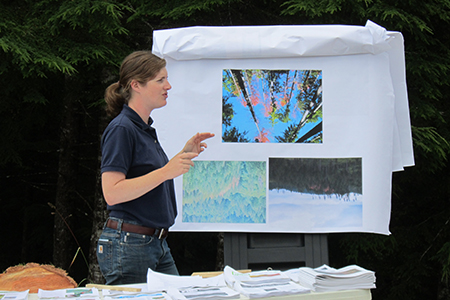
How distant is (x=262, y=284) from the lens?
1.54 meters

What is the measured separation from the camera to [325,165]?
2199 mm

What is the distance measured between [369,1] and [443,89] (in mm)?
1405

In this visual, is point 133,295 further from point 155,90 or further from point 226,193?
point 226,193

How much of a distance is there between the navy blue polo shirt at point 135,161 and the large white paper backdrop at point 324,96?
0.49 metres

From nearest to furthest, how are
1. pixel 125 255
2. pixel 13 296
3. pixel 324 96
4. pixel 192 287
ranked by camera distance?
→ pixel 13 296, pixel 192 287, pixel 125 255, pixel 324 96

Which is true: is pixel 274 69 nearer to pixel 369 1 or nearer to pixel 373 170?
pixel 373 170

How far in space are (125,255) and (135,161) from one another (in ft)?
1.09

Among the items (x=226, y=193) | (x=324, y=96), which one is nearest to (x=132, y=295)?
(x=226, y=193)

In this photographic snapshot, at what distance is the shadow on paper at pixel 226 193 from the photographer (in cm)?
221

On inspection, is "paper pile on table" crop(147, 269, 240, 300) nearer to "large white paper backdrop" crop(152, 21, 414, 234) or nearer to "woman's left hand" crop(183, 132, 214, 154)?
"woman's left hand" crop(183, 132, 214, 154)

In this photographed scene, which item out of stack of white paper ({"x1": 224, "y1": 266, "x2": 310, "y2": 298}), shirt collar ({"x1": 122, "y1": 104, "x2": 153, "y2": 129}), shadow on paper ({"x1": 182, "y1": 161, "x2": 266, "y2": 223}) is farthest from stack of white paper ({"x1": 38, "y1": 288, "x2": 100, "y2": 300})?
shadow on paper ({"x1": 182, "y1": 161, "x2": 266, "y2": 223})

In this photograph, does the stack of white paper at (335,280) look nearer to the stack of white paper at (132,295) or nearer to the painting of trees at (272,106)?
the stack of white paper at (132,295)

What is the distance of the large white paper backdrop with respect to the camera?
7.08ft

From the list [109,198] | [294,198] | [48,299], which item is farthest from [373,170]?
[48,299]
